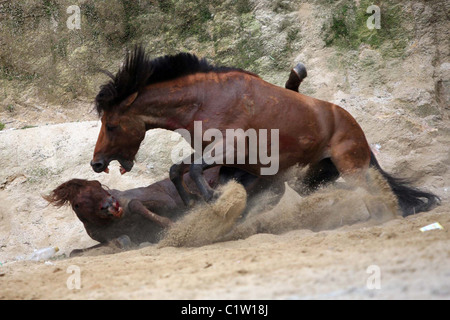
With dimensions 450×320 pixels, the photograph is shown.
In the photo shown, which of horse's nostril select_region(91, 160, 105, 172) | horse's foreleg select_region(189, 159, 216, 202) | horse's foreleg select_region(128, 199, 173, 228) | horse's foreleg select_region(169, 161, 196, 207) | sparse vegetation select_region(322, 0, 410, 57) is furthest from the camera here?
sparse vegetation select_region(322, 0, 410, 57)

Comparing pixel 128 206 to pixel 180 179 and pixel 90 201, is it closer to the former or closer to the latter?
pixel 90 201

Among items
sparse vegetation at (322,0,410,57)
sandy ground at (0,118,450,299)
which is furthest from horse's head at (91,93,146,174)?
sparse vegetation at (322,0,410,57)

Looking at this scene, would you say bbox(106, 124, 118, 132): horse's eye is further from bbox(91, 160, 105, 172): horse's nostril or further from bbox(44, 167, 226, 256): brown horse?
bbox(44, 167, 226, 256): brown horse

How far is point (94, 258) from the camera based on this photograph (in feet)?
17.5

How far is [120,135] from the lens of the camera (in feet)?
18.5

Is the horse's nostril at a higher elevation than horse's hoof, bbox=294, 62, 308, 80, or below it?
below

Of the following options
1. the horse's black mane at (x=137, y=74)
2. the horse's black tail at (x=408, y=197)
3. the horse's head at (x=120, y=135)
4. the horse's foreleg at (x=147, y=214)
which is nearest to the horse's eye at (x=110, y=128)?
the horse's head at (x=120, y=135)

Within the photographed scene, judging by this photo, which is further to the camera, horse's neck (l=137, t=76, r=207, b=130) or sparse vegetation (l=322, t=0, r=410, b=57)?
sparse vegetation (l=322, t=0, r=410, b=57)

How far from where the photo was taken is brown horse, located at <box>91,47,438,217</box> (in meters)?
5.52

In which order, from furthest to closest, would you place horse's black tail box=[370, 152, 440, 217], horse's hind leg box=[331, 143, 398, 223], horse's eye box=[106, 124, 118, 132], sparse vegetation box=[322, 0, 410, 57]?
sparse vegetation box=[322, 0, 410, 57], horse's black tail box=[370, 152, 440, 217], horse's hind leg box=[331, 143, 398, 223], horse's eye box=[106, 124, 118, 132]

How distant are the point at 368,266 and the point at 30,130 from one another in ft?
19.8

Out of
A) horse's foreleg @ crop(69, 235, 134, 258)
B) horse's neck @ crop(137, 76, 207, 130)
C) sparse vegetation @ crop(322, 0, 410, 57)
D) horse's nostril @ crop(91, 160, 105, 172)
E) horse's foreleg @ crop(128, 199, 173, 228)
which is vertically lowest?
horse's foreleg @ crop(69, 235, 134, 258)

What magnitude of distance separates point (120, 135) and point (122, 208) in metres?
0.94
